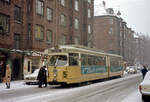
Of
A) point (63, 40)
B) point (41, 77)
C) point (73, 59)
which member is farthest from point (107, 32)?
point (41, 77)

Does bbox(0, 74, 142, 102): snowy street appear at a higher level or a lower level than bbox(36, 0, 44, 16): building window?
lower

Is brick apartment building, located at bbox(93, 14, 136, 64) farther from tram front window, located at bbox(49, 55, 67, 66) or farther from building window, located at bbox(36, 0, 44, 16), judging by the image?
tram front window, located at bbox(49, 55, 67, 66)

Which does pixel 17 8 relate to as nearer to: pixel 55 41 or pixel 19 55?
pixel 19 55

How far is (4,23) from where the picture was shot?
26141 mm

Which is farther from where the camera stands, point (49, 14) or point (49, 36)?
point (49, 14)

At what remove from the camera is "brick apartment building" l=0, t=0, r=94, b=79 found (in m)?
26.5

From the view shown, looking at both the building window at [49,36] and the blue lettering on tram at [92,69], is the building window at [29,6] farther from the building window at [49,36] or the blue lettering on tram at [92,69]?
the blue lettering on tram at [92,69]

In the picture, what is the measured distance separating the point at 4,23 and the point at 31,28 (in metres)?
4.79

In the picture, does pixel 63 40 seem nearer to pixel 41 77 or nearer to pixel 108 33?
pixel 41 77

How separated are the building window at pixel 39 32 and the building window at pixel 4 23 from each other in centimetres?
542

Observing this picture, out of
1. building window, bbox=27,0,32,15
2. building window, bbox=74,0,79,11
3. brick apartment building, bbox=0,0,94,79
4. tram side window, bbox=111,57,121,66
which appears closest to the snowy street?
brick apartment building, bbox=0,0,94,79

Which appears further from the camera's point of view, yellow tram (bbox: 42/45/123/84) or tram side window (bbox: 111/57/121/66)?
tram side window (bbox: 111/57/121/66)

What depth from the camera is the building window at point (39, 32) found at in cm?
3156

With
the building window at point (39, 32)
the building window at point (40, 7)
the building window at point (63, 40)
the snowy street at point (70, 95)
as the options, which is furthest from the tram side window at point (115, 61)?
the snowy street at point (70, 95)
